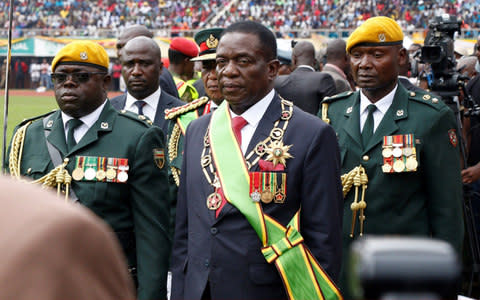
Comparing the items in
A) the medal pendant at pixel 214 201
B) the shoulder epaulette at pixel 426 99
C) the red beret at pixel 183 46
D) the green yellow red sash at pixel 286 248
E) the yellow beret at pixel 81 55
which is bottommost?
the green yellow red sash at pixel 286 248

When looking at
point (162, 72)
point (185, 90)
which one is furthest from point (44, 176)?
point (185, 90)

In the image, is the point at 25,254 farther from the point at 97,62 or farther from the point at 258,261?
the point at 97,62

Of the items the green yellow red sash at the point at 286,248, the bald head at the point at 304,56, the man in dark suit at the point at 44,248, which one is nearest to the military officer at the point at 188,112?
the green yellow red sash at the point at 286,248

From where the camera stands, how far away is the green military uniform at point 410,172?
433cm

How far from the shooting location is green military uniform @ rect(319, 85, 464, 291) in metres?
4.33

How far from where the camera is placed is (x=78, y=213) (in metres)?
1.08

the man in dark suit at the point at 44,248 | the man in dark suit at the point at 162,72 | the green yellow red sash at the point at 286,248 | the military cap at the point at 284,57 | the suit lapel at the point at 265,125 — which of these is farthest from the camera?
the military cap at the point at 284,57

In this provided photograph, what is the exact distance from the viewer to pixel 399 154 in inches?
172

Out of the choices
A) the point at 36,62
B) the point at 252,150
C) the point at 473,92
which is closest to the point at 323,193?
the point at 252,150

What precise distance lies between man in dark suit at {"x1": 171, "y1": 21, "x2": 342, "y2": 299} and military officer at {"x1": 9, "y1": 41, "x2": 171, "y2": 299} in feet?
1.32

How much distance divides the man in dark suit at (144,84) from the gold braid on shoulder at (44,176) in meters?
1.80

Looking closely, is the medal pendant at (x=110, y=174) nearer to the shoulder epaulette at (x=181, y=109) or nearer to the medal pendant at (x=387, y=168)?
the shoulder epaulette at (x=181, y=109)

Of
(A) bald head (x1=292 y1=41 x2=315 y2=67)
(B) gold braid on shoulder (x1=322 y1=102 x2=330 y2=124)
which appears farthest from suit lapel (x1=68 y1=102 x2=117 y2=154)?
(A) bald head (x1=292 y1=41 x2=315 y2=67)

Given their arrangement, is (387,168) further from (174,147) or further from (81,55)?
(81,55)
